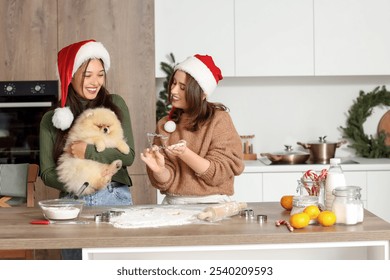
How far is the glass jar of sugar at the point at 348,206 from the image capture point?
2191 millimetres

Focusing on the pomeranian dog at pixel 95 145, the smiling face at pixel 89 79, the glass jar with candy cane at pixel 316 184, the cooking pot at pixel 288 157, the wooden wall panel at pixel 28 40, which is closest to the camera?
the glass jar with candy cane at pixel 316 184

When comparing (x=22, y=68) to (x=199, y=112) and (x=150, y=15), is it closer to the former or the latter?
(x=150, y=15)

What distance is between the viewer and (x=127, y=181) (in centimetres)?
277

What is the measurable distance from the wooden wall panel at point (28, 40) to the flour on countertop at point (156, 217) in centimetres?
197

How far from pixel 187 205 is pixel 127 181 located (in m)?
0.32

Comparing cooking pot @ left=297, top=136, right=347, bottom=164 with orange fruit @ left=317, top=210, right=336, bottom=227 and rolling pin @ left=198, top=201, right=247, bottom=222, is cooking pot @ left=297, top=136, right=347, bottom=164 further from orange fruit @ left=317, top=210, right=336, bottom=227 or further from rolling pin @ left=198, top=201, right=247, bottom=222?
orange fruit @ left=317, top=210, right=336, bottom=227

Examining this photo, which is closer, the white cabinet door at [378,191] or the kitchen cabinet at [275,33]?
the white cabinet door at [378,191]

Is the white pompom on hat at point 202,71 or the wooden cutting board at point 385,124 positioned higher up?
the white pompom on hat at point 202,71

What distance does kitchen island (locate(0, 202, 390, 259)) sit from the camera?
2049mm

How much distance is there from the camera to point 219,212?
2297 mm

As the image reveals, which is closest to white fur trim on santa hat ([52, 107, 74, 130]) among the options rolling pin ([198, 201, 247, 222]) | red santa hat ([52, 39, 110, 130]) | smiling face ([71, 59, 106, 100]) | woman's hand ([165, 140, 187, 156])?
red santa hat ([52, 39, 110, 130])

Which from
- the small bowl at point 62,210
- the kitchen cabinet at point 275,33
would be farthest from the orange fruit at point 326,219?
the kitchen cabinet at point 275,33

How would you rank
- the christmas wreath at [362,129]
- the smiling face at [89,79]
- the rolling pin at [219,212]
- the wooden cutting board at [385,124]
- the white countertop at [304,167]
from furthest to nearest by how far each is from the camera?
the wooden cutting board at [385,124] < the christmas wreath at [362,129] < the white countertop at [304,167] < the smiling face at [89,79] < the rolling pin at [219,212]

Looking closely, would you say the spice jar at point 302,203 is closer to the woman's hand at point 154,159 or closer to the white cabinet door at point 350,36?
the woman's hand at point 154,159
